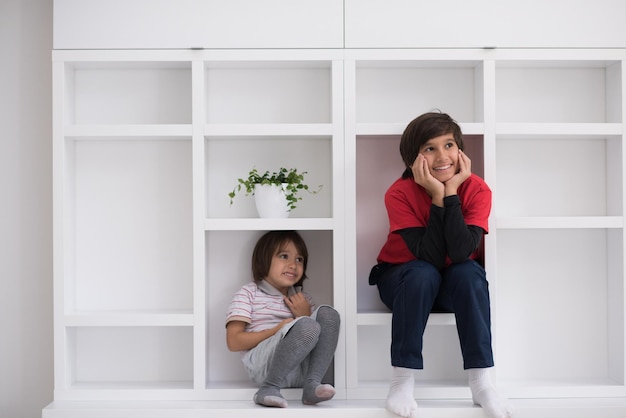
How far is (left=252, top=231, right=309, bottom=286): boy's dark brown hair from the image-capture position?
221 cm

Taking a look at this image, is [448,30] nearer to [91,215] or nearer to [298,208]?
[298,208]

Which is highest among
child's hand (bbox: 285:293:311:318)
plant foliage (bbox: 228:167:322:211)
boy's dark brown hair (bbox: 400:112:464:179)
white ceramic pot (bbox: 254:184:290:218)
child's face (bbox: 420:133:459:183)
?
boy's dark brown hair (bbox: 400:112:464:179)

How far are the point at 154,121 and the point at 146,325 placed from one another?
0.71m

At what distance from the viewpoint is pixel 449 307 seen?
2.00 metres

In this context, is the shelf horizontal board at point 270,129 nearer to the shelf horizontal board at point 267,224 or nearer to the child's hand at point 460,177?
the shelf horizontal board at point 267,224

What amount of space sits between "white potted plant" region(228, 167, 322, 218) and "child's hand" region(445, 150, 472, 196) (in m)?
0.48

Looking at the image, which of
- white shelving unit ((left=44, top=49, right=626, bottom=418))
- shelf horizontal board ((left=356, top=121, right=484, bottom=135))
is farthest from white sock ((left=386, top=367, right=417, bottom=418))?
shelf horizontal board ((left=356, top=121, right=484, bottom=135))

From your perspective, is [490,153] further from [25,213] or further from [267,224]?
[25,213]

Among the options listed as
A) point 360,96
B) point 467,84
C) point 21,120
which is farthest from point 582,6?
point 21,120

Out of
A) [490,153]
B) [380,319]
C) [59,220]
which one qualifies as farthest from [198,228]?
[490,153]

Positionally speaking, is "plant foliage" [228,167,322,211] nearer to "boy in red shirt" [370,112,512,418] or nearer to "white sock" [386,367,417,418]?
"boy in red shirt" [370,112,512,418]

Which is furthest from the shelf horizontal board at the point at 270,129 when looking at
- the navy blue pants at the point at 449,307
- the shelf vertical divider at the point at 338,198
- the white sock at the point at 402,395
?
the white sock at the point at 402,395

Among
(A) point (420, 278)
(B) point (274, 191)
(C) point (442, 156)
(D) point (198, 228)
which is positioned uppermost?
(C) point (442, 156)

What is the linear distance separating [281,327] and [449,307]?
20.9 inches
